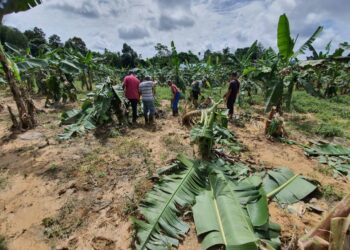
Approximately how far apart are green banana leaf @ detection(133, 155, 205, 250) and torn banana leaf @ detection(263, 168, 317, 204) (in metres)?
1.11

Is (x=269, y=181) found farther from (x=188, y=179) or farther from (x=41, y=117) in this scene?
(x=41, y=117)

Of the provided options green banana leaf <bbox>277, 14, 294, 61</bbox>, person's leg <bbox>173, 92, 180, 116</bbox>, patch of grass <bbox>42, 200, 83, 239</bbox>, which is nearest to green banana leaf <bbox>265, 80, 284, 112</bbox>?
green banana leaf <bbox>277, 14, 294, 61</bbox>

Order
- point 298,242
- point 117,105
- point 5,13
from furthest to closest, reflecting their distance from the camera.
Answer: point 117,105 → point 5,13 → point 298,242

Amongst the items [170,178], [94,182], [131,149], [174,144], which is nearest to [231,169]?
[170,178]

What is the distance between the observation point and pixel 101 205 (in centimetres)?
446

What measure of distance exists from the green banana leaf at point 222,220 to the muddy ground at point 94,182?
334mm

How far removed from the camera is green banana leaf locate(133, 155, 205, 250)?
3324 millimetres

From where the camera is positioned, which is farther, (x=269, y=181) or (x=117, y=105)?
(x=117, y=105)

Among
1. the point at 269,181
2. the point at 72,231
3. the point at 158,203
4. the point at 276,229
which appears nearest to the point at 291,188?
the point at 269,181

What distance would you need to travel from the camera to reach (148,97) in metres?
8.52

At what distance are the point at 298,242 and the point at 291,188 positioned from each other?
100 inches

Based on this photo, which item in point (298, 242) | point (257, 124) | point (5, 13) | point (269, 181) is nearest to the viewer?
point (298, 242)

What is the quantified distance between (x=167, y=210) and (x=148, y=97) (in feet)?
17.3

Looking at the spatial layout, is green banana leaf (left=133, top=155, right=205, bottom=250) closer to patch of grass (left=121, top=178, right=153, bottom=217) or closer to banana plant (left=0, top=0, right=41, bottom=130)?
patch of grass (left=121, top=178, right=153, bottom=217)
